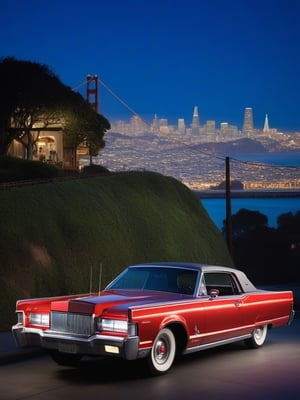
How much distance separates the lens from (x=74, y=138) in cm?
5628

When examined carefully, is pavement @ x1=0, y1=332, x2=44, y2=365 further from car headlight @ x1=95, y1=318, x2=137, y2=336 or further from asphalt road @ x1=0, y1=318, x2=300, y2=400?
car headlight @ x1=95, y1=318, x2=137, y2=336

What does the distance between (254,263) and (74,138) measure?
1727 inches

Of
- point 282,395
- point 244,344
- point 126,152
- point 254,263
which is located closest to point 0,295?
point 244,344

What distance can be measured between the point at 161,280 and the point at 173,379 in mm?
1938

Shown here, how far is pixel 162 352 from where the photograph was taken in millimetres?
9992

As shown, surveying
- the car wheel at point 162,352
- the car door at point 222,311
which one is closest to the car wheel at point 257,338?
the car door at point 222,311

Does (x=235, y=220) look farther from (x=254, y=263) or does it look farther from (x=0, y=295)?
(x=0, y=295)

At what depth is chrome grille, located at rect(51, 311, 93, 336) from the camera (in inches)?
376

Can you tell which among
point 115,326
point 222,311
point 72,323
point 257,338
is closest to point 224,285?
point 222,311

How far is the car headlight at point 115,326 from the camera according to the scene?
9297 mm

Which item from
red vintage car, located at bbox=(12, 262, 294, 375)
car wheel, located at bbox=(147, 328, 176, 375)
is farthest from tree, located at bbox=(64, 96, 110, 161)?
car wheel, located at bbox=(147, 328, 176, 375)

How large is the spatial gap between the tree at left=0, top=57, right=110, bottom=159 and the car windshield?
42.3 metres

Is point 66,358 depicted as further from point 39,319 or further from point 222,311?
point 222,311

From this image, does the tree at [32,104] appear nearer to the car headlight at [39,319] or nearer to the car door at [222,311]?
the car door at [222,311]
